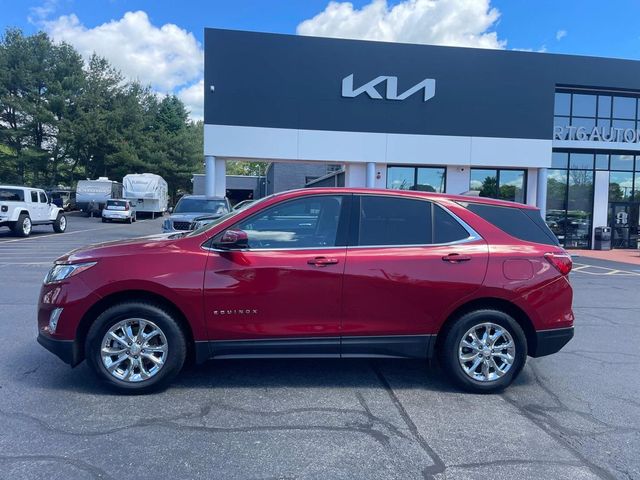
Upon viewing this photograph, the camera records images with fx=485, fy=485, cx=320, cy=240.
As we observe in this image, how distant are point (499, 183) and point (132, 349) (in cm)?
1973

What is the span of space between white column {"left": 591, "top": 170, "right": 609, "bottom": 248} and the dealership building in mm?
55

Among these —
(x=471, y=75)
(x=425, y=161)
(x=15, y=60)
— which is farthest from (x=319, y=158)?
(x=15, y=60)

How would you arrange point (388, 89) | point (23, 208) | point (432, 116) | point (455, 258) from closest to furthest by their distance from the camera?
point (455, 258)
point (23, 208)
point (388, 89)
point (432, 116)

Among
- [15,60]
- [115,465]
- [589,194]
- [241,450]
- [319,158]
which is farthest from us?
[15,60]

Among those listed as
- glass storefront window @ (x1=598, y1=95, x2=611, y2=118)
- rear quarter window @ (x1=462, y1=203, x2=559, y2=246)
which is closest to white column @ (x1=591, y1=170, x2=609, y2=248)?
glass storefront window @ (x1=598, y1=95, x2=611, y2=118)

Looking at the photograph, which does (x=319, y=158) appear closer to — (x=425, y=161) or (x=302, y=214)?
(x=425, y=161)

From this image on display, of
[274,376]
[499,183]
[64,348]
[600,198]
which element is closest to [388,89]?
[499,183]

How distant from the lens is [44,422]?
360cm

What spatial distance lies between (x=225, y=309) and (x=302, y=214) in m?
1.09

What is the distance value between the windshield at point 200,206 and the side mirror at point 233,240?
366 inches

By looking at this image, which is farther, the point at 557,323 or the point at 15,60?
the point at 15,60

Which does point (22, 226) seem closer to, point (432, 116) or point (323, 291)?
point (432, 116)

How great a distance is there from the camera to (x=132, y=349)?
13.3 ft

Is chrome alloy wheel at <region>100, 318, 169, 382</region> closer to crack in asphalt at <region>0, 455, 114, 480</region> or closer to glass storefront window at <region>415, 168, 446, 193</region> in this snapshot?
crack in asphalt at <region>0, 455, 114, 480</region>
